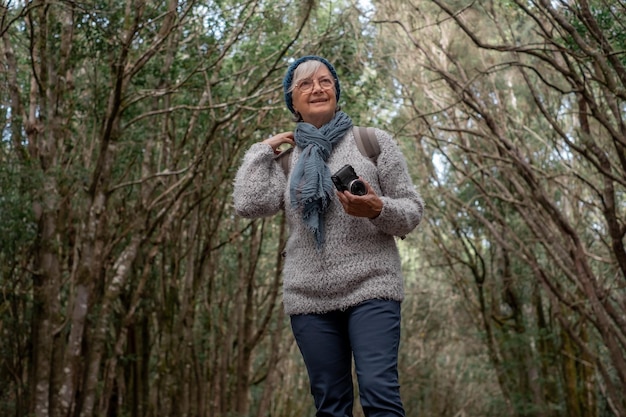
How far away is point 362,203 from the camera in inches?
127

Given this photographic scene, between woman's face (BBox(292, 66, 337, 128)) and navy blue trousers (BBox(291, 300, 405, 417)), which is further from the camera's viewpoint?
woman's face (BBox(292, 66, 337, 128))

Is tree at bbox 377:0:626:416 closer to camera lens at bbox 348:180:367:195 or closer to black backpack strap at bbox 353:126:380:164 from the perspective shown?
black backpack strap at bbox 353:126:380:164

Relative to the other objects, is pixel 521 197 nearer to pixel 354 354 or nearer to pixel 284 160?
pixel 284 160

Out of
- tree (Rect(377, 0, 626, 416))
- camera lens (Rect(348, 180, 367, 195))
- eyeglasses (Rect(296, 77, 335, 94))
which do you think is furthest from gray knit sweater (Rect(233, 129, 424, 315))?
tree (Rect(377, 0, 626, 416))

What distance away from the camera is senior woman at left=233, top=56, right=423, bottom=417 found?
3219 millimetres

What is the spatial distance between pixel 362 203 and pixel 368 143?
439 mm

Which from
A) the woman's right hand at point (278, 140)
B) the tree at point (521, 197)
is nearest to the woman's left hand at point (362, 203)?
the woman's right hand at point (278, 140)

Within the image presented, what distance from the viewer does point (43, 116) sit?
9297mm

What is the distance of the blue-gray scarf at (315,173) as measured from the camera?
10.9ft

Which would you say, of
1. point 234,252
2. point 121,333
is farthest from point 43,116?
point 234,252

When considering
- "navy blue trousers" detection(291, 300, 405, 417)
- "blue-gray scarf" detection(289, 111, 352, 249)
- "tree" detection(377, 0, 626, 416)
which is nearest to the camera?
"navy blue trousers" detection(291, 300, 405, 417)

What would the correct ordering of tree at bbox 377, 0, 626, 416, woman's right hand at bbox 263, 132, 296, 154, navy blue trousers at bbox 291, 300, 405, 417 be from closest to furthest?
navy blue trousers at bbox 291, 300, 405, 417, woman's right hand at bbox 263, 132, 296, 154, tree at bbox 377, 0, 626, 416

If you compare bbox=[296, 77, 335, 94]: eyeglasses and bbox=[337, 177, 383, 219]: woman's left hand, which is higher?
bbox=[296, 77, 335, 94]: eyeglasses

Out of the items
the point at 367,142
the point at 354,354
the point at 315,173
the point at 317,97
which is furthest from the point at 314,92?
the point at 354,354
